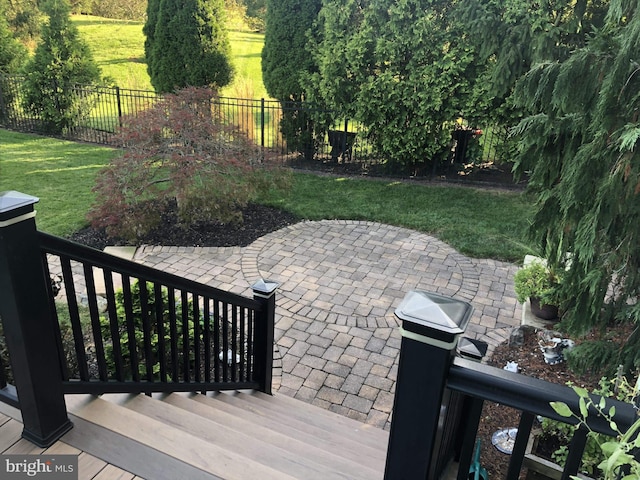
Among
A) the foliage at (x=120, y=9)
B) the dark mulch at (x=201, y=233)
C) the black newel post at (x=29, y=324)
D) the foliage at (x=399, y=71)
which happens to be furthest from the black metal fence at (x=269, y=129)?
the foliage at (x=120, y=9)

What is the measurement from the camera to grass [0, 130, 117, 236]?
704cm

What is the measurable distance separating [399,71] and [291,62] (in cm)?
230

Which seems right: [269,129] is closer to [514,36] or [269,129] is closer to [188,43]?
[188,43]

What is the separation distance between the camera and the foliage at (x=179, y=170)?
20.5 feet

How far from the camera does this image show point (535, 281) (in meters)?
4.91

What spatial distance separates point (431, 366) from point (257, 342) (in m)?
2.31

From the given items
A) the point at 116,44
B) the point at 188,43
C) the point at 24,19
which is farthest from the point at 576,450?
the point at 116,44

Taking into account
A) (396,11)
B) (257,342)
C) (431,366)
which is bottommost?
(257,342)

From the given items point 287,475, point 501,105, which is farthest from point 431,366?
point 501,105

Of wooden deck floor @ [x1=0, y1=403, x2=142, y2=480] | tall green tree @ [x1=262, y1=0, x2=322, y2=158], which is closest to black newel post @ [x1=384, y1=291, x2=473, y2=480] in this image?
wooden deck floor @ [x1=0, y1=403, x2=142, y2=480]

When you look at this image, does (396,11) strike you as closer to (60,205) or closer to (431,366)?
(60,205)

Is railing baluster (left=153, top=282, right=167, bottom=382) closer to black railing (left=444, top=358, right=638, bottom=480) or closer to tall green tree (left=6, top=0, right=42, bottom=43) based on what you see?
black railing (left=444, top=358, right=638, bottom=480)

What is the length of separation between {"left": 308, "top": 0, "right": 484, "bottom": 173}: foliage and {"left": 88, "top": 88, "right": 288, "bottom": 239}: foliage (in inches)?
130

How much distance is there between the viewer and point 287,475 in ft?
6.95
